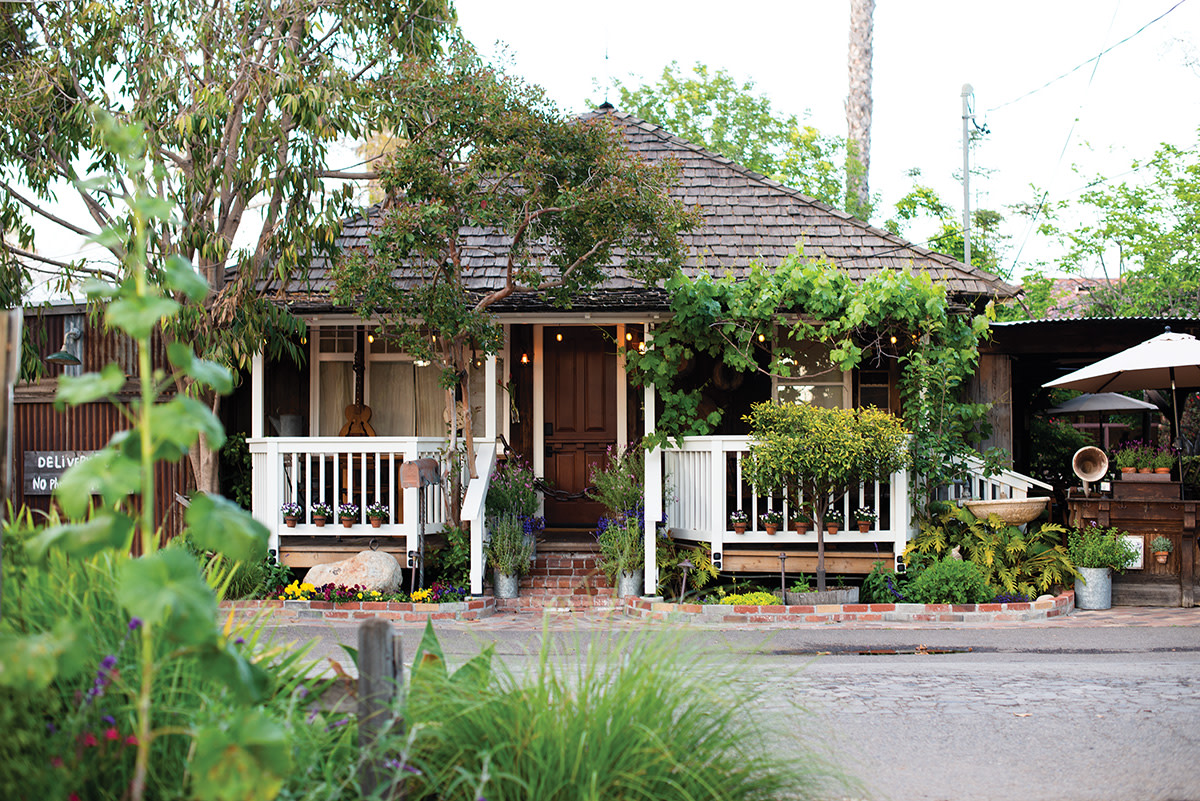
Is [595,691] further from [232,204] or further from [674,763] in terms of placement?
[232,204]

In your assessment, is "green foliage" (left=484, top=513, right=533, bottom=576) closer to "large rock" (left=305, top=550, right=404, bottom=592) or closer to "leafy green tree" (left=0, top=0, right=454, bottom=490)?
"large rock" (left=305, top=550, right=404, bottom=592)

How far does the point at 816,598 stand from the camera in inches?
380

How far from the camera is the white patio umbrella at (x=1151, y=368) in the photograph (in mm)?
9992

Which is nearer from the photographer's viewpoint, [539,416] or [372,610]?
[372,610]

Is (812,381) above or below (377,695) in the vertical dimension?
above

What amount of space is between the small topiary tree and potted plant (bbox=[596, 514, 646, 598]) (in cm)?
133

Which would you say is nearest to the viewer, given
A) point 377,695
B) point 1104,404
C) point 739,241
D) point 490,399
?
point 377,695

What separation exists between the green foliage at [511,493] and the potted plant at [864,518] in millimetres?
3443

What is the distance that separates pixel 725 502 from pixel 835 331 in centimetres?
210

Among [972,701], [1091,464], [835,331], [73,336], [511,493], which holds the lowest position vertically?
[972,701]

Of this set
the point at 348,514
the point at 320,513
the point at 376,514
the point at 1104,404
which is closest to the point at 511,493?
the point at 376,514

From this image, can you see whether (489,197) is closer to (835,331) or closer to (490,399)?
(490,399)

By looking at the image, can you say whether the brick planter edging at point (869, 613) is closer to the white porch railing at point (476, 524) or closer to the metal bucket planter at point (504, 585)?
the metal bucket planter at point (504, 585)

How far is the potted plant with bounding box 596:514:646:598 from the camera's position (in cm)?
1015
